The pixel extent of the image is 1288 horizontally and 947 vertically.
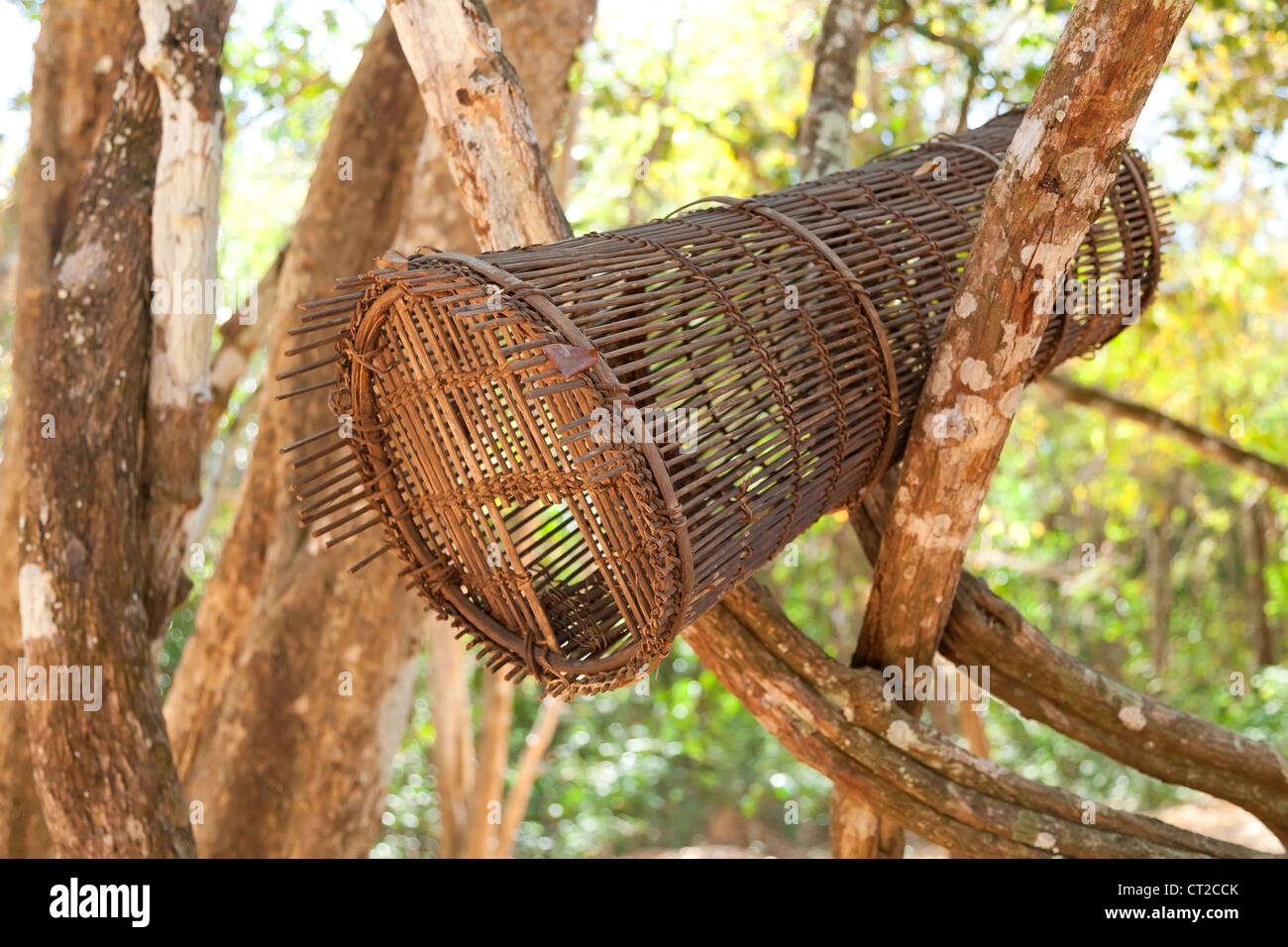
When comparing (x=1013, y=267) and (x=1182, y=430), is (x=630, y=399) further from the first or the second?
(x=1182, y=430)

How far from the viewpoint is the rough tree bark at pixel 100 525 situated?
1690mm

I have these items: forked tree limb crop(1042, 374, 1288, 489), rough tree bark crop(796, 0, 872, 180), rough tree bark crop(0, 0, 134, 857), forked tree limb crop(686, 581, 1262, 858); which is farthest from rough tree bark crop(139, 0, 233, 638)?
forked tree limb crop(1042, 374, 1288, 489)

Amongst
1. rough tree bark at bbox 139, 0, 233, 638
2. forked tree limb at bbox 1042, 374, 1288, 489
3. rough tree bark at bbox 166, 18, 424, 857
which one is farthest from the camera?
forked tree limb at bbox 1042, 374, 1288, 489

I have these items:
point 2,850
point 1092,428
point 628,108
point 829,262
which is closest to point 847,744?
point 829,262

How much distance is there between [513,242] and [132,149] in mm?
816

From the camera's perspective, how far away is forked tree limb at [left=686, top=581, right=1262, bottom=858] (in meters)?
1.55

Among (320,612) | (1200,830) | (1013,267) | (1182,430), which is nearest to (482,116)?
(1013,267)

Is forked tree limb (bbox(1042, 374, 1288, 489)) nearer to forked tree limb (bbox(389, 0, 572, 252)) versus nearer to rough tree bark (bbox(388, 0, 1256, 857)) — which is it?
rough tree bark (bbox(388, 0, 1256, 857))

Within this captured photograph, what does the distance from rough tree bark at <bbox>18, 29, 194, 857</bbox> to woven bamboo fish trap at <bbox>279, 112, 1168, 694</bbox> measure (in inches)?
21.1

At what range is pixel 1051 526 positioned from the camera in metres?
6.87

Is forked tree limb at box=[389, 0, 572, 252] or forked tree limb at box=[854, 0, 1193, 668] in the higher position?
forked tree limb at box=[389, 0, 572, 252]

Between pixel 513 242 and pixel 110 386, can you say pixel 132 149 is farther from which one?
pixel 513 242

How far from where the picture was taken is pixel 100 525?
1802mm

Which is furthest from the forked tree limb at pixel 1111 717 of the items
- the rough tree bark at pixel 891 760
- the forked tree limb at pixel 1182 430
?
the forked tree limb at pixel 1182 430
